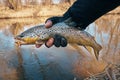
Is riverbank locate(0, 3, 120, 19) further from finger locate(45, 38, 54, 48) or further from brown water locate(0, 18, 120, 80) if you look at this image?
finger locate(45, 38, 54, 48)

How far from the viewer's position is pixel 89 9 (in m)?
2.21

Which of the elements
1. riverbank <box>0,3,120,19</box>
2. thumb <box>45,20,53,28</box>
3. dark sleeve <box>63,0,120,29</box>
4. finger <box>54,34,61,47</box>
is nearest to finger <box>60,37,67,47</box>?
finger <box>54,34,61,47</box>

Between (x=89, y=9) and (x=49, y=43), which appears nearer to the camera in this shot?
(x=89, y=9)

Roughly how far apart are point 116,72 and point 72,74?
507cm

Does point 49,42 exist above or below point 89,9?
below

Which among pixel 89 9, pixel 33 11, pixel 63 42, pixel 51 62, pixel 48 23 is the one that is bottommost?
pixel 33 11

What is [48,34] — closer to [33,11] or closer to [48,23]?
[48,23]

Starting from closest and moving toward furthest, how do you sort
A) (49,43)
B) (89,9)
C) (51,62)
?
1. (89,9)
2. (49,43)
3. (51,62)

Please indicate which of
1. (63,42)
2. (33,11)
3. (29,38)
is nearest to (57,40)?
(63,42)

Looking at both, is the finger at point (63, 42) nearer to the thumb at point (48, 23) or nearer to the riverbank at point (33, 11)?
the thumb at point (48, 23)

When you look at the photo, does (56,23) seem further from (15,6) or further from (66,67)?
(15,6)

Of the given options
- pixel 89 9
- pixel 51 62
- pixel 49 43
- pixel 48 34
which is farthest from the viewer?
pixel 51 62

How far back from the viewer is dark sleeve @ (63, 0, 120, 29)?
2.14 metres

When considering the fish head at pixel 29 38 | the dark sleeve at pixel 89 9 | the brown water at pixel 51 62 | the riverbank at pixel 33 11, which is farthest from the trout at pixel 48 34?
the riverbank at pixel 33 11
